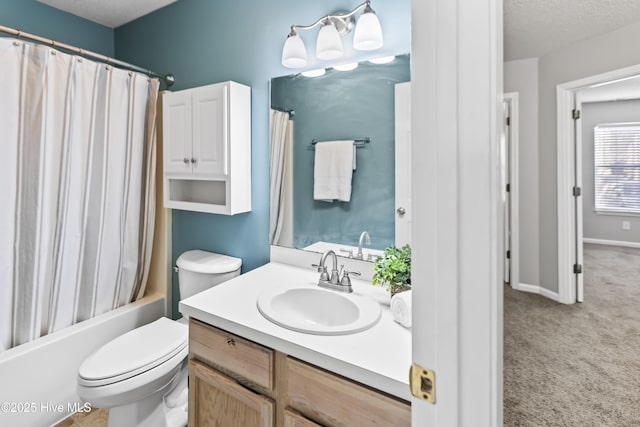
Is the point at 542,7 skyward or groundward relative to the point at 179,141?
skyward

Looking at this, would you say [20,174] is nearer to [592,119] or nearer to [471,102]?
[471,102]

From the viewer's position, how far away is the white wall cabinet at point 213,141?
5.57 feet

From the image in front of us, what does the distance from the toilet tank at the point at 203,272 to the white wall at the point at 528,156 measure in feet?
6.06

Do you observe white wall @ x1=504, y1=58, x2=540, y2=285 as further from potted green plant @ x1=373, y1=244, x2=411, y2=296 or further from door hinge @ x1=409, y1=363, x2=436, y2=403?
door hinge @ x1=409, y1=363, x2=436, y2=403

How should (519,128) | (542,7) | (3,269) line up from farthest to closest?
(519,128)
(542,7)
(3,269)

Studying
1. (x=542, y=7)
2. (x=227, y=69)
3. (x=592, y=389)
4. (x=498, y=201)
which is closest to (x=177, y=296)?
(x=227, y=69)

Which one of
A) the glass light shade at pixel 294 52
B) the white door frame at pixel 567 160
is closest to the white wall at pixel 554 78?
the white door frame at pixel 567 160

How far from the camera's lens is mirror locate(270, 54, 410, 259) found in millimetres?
1417

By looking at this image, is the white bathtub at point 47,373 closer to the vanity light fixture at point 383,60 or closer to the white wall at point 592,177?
the vanity light fixture at point 383,60

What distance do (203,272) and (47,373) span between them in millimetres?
919

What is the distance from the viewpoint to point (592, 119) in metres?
3.16

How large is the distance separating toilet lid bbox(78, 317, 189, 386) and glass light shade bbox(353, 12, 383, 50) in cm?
167

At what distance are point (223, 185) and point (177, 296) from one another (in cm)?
93

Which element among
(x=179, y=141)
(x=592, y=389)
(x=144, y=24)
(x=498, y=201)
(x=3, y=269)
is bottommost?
(x=592, y=389)
